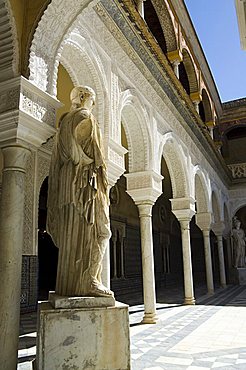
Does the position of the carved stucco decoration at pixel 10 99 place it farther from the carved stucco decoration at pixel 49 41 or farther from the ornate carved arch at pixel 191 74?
the ornate carved arch at pixel 191 74

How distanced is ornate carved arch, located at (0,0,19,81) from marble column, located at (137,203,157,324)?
3.64 m

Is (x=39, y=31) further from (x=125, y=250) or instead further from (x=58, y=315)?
(x=125, y=250)

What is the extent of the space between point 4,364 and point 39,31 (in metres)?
2.73

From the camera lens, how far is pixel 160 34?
9.58 metres

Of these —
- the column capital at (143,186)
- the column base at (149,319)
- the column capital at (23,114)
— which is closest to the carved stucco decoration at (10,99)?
the column capital at (23,114)

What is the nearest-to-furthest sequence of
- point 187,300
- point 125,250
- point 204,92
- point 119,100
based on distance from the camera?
1. point 119,100
2. point 187,300
3. point 125,250
4. point 204,92

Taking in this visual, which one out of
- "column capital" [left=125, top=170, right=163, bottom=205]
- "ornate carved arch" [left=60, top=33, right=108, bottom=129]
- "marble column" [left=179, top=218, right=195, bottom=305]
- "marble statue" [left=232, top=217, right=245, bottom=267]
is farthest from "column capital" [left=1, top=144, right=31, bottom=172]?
"marble statue" [left=232, top=217, right=245, bottom=267]

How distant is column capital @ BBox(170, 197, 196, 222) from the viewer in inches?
330

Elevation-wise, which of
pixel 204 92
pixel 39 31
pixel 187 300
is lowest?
pixel 187 300

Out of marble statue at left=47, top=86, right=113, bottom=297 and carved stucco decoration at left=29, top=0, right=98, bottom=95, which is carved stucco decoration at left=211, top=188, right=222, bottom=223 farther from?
marble statue at left=47, top=86, right=113, bottom=297

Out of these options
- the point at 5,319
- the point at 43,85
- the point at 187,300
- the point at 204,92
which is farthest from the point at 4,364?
the point at 204,92

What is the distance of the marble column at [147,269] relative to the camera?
18.8ft

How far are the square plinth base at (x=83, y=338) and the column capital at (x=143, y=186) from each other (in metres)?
3.64

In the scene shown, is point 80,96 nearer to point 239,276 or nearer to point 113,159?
point 113,159
